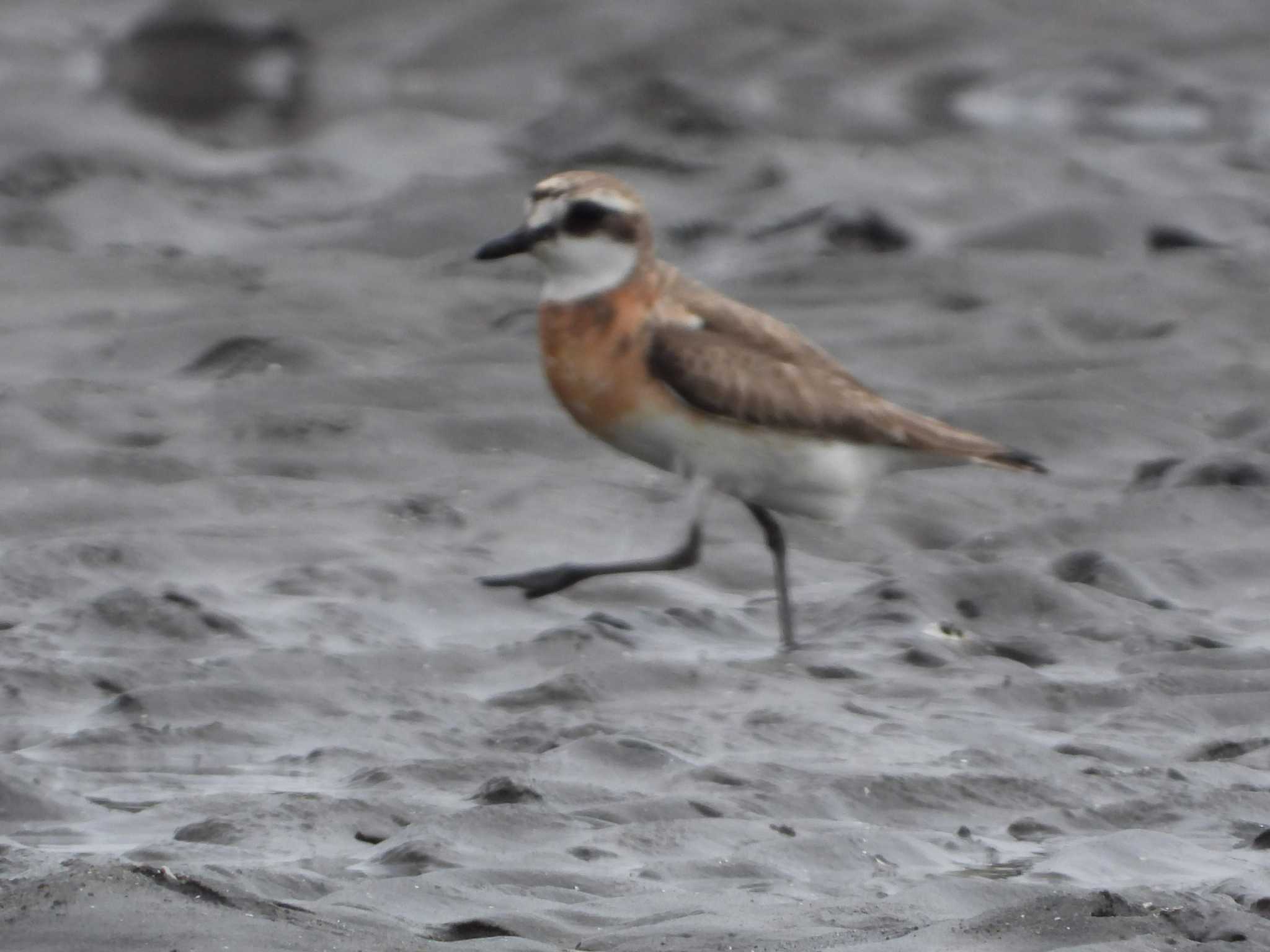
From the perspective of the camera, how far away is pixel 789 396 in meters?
7.94

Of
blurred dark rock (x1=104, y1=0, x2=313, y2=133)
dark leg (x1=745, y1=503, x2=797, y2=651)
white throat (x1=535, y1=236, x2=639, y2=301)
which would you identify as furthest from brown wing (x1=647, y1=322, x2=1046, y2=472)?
blurred dark rock (x1=104, y1=0, x2=313, y2=133)

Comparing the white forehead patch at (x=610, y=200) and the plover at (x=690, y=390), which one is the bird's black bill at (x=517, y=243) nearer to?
the plover at (x=690, y=390)

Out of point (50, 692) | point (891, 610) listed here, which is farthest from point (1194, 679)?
point (50, 692)

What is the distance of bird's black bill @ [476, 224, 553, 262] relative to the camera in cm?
791

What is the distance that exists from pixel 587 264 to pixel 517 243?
0.23m

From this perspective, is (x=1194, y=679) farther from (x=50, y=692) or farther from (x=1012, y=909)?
(x=50, y=692)

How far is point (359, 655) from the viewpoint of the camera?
6.98 m

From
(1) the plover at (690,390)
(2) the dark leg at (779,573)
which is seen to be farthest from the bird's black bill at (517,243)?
(2) the dark leg at (779,573)

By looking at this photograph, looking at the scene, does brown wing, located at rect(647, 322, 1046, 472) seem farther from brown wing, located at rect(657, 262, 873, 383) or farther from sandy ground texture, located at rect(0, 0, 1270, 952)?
sandy ground texture, located at rect(0, 0, 1270, 952)

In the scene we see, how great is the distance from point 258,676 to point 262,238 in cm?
652

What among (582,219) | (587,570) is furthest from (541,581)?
(582,219)

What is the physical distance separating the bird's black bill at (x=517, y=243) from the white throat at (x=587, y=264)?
0.04 meters

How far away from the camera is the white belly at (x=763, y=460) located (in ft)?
25.7

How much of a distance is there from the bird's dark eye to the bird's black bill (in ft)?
0.21
